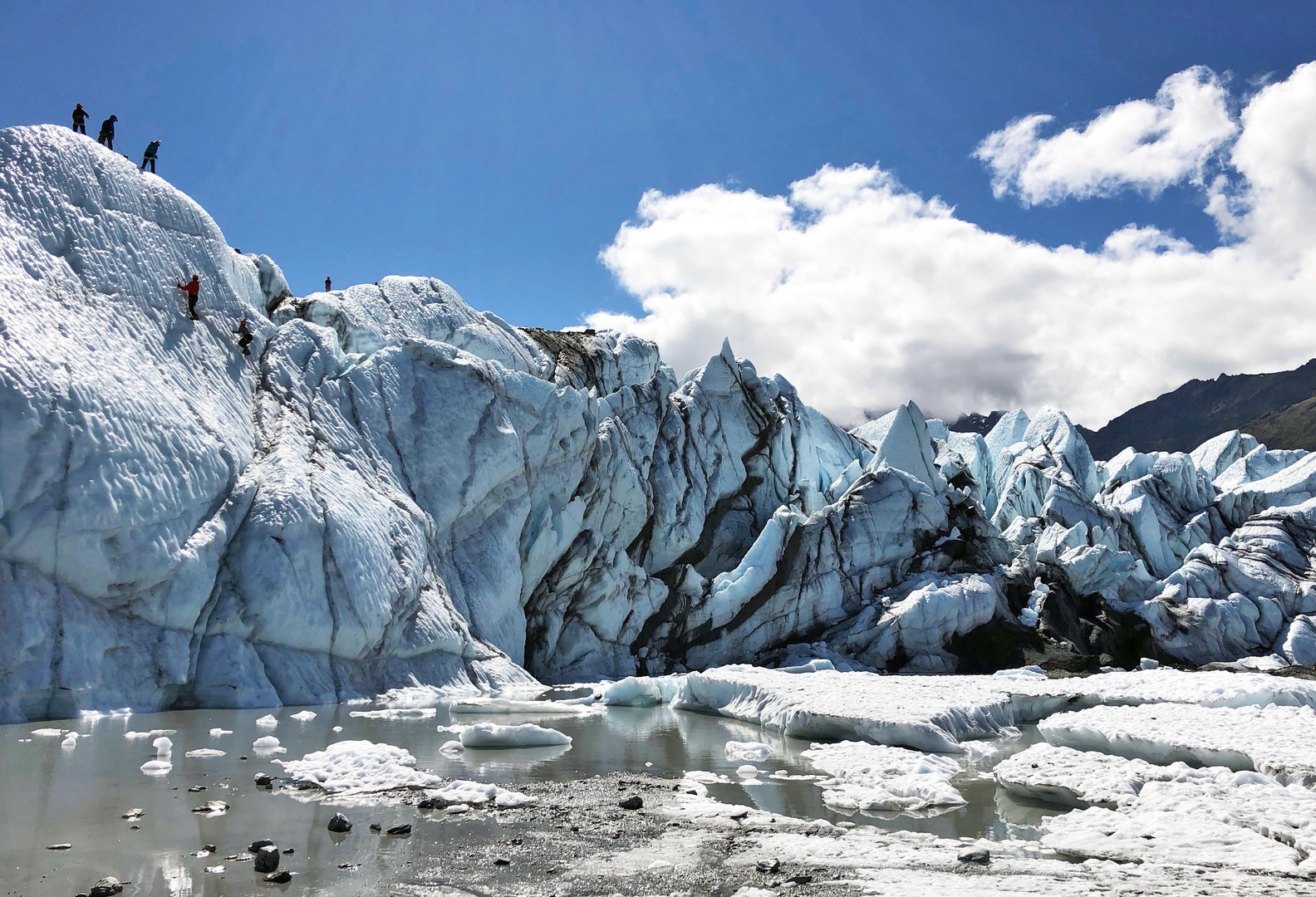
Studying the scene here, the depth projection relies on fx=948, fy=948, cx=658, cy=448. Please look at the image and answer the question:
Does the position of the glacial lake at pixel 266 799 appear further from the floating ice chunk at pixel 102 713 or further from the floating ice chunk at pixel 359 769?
the floating ice chunk at pixel 359 769

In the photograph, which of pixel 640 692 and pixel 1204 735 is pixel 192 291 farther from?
pixel 1204 735

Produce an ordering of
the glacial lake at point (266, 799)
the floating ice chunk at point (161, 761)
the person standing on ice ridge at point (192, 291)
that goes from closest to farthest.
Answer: the glacial lake at point (266, 799) < the floating ice chunk at point (161, 761) < the person standing on ice ridge at point (192, 291)

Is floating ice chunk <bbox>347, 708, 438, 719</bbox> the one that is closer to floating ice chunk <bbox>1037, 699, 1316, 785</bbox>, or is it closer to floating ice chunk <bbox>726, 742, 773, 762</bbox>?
floating ice chunk <bbox>726, 742, 773, 762</bbox>

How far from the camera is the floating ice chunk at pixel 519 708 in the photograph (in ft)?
51.9

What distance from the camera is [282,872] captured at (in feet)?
18.5

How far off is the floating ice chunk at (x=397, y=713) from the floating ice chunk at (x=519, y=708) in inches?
20.7

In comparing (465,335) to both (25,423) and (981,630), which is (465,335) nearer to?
(25,423)

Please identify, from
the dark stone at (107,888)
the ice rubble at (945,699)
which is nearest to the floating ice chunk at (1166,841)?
the ice rubble at (945,699)

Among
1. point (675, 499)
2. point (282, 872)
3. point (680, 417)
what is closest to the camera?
point (282, 872)

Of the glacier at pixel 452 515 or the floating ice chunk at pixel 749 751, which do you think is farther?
the glacier at pixel 452 515

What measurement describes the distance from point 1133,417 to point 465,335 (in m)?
159

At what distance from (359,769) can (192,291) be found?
39.3 ft

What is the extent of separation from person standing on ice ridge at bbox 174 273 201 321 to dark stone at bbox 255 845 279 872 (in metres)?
14.3

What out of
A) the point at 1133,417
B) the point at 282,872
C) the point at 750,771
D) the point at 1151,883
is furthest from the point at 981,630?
the point at 1133,417
